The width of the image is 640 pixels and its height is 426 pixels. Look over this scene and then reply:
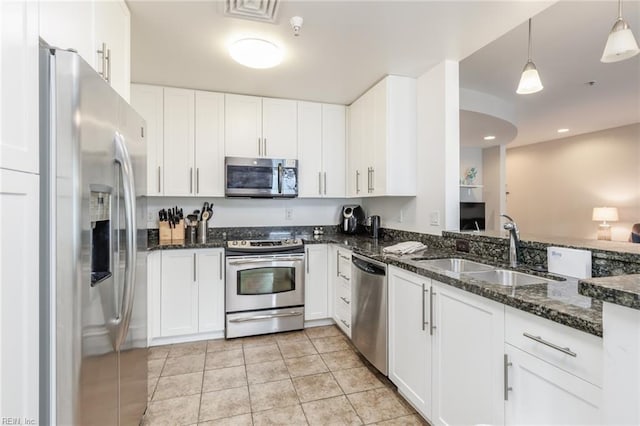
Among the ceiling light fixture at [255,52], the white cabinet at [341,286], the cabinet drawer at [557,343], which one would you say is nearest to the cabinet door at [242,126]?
the ceiling light fixture at [255,52]

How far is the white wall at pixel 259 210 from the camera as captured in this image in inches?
130

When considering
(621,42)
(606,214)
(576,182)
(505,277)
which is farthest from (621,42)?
(576,182)

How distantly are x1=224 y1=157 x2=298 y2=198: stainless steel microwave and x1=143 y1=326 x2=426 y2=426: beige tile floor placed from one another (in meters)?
1.47

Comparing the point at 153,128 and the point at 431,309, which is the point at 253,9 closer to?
the point at 153,128

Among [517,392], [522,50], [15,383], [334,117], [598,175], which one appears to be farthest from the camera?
[598,175]

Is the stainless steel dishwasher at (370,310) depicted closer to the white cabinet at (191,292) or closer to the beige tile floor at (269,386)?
the beige tile floor at (269,386)

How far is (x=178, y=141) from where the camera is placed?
120 inches

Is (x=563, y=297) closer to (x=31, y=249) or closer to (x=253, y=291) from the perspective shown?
(x=31, y=249)

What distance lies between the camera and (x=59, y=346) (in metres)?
0.93

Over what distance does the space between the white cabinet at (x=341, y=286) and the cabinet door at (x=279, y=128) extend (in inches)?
48.1

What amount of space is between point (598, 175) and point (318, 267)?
19.5 feet

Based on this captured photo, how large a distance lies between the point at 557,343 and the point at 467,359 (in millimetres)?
471

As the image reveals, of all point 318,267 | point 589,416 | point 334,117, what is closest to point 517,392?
point 589,416

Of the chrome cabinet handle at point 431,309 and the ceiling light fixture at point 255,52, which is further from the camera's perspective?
the ceiling light fixture at point 255,52
